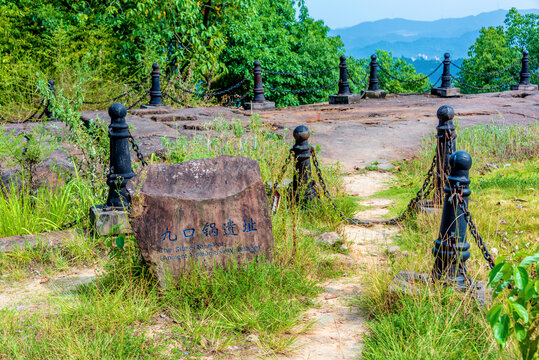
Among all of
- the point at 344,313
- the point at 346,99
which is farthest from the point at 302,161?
the point at 346,99

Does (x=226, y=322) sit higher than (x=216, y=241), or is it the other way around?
(x=216, y=241)

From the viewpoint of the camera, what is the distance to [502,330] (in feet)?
7.44

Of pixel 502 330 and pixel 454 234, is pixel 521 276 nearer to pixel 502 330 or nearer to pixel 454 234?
pixel 502 330

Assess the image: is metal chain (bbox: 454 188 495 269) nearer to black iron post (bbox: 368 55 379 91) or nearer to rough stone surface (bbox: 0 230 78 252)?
rough stone surface (bbox: 0 230 78 252)

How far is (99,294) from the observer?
12.4ft

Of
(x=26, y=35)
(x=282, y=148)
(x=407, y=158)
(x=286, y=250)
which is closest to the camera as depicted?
(x=286, y=250)

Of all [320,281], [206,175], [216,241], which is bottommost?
[320,281]

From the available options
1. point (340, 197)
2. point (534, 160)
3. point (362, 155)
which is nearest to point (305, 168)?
point (340, 197)

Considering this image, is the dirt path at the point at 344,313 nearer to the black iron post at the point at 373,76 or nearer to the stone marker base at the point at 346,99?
the stone marker base at the point at 346,99

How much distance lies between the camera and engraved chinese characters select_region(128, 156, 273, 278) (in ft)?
13.0

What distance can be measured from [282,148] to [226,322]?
13.2 feet

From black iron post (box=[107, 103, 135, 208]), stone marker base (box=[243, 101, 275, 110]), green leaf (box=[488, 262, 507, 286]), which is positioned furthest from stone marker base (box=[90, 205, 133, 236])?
stone marker base (box=[243, 101, 275, 110])

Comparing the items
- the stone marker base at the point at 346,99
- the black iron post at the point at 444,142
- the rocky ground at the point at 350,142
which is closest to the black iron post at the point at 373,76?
the rocky ground at the point at 350,142

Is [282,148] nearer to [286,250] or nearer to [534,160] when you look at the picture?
[286,250]
